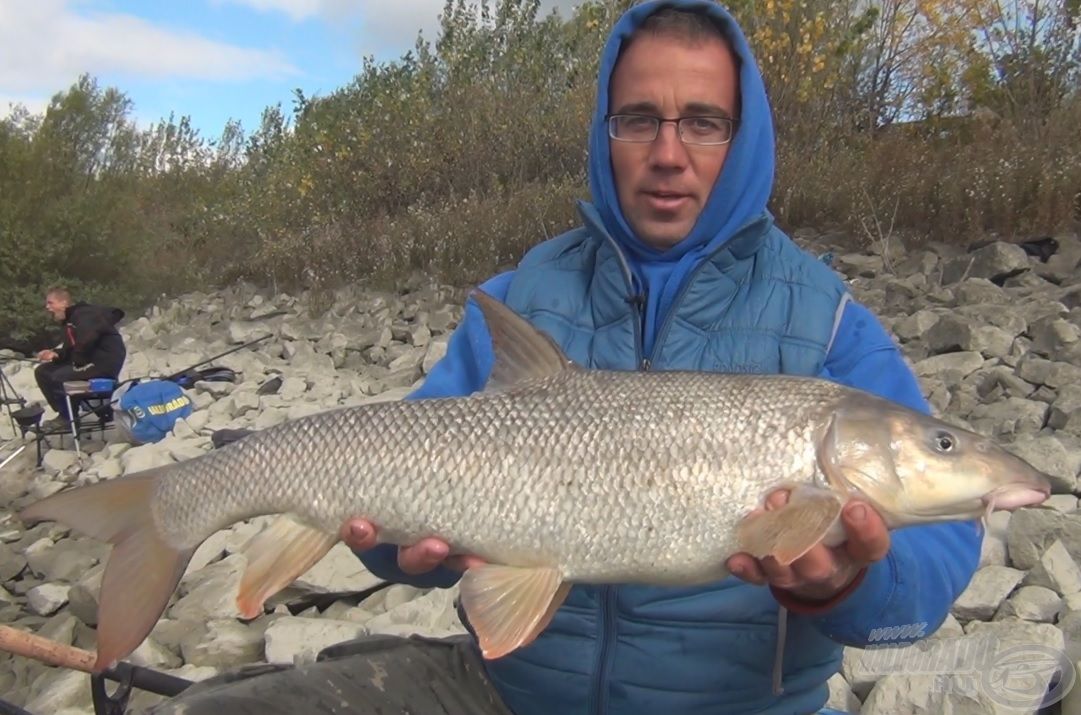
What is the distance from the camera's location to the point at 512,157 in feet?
46.3

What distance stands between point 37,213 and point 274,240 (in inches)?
192

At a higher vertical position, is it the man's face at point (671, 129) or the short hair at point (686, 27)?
the short hair at point (686, 27)

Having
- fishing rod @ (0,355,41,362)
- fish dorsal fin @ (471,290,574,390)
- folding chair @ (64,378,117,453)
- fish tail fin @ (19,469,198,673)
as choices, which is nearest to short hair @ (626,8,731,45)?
A: fish dorsal fin @ (471,290,574,390)

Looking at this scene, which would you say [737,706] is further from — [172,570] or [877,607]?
[172,570]

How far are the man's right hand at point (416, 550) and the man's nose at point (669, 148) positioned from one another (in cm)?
111

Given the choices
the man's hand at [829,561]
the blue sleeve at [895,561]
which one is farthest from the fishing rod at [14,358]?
the man's hand at [829,561]

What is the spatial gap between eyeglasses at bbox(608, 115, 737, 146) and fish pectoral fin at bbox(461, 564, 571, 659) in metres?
1.17

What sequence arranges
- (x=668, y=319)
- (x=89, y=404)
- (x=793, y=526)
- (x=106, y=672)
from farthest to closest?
1. (x=89, y=404)
2. (x=106, y=672)
3. (x=668, y=319)
4. (x=793, y=526)

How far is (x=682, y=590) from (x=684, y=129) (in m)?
1.16

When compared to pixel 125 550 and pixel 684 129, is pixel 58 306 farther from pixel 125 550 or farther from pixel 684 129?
pixel 684 129

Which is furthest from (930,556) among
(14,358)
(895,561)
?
(14,358)

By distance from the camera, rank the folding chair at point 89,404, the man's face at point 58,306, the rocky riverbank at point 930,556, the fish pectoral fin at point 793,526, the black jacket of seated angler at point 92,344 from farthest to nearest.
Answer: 1. the man's face at point 58,306
2. the black jacket of seated angler at point 92,344
3. the folding chair at point 89,404
4. the rocky riverbank at point 930,556
5. the fish pectoral fin at point 793,526

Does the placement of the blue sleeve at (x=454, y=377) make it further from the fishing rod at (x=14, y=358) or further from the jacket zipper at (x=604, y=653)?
the fishing rod at (x=14, y=358)

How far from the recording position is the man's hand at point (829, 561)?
182 cm
